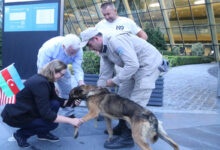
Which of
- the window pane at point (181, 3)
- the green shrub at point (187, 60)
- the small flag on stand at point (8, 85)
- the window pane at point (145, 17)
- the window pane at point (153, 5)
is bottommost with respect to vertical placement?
the green shrub at point (187, 60)

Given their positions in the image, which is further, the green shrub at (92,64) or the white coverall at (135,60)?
the green shrub at (92,64)

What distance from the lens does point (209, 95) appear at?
25.2 feet

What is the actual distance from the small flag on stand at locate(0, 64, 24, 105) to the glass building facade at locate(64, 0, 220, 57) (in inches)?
856

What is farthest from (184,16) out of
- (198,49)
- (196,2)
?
(198,49)

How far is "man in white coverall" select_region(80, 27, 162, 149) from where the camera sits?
311cm

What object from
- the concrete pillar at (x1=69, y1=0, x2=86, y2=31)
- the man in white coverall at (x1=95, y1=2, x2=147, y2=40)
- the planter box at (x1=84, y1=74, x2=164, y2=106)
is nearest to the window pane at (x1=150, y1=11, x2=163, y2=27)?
the concrete pillar at (x1=69, y1=0, x2=86, y2=31)

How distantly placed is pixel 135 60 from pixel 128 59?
10 cm

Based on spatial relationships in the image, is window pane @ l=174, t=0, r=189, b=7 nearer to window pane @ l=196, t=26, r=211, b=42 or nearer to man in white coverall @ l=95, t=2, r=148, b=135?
window pane @ l=196, t=26, r=211, b=42

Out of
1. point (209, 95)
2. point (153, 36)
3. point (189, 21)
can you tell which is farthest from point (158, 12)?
point (209, 95)

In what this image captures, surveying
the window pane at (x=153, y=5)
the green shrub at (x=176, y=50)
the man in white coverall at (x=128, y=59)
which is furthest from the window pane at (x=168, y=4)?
the man in white coverall at (x=128, y=59)

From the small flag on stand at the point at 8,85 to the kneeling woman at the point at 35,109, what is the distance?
0.28 metres

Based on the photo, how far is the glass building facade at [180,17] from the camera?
22.6 meters

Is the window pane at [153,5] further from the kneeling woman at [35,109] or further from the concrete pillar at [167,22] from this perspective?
the kneeling woman at [35,109]

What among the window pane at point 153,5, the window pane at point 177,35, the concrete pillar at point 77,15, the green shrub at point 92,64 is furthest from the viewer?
the concrete pillar at point 77,15
